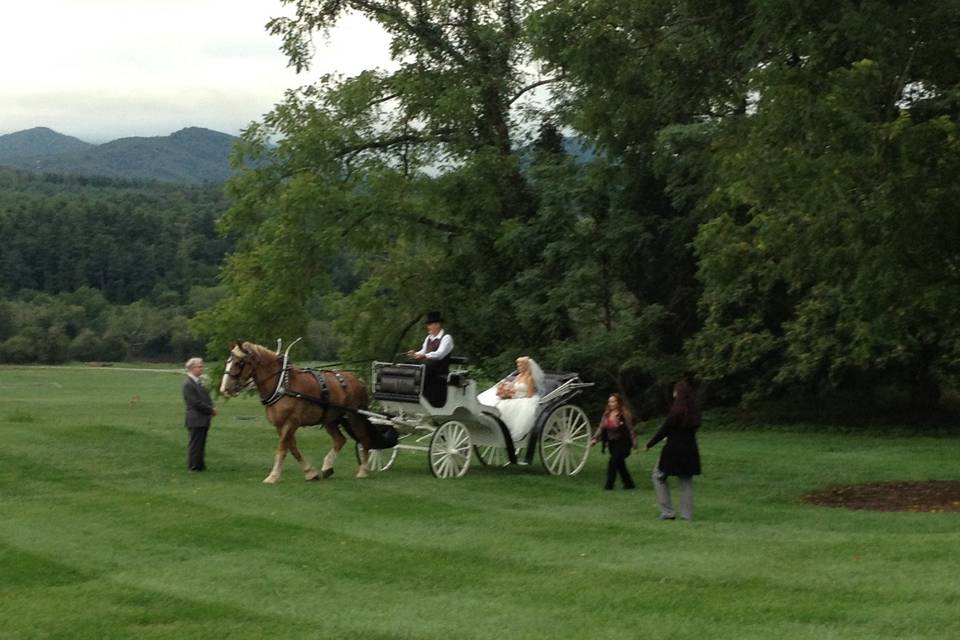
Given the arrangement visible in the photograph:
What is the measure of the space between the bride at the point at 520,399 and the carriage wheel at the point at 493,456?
46.6 inches

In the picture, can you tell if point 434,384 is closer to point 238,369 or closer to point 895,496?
point 238,369

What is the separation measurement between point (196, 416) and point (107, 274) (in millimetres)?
139461

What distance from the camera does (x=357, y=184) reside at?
36.5m

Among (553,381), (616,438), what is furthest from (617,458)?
(553,381)

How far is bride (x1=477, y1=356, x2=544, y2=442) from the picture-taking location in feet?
70.9

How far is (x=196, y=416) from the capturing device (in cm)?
2231

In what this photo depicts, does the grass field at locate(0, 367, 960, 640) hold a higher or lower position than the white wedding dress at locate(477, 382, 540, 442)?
lower

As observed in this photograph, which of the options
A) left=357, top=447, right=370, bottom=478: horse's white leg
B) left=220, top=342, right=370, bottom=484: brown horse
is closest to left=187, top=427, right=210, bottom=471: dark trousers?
left=220, top=342, right=370, bottom=484: brown horse

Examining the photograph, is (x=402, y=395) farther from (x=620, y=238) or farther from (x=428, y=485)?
(x=620, y=238)

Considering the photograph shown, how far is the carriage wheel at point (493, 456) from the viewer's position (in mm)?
23100

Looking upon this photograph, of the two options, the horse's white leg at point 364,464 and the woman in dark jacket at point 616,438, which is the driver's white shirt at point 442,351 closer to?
the horse's white leg at point 364,464

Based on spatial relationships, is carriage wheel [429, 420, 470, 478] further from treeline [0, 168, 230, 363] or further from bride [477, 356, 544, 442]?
treeline [0, 168, 230, 363]

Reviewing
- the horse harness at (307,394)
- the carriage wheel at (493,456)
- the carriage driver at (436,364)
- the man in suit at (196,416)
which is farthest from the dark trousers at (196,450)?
the carriage wheel at (493,456)

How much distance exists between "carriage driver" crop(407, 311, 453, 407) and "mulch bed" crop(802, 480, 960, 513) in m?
5.30
